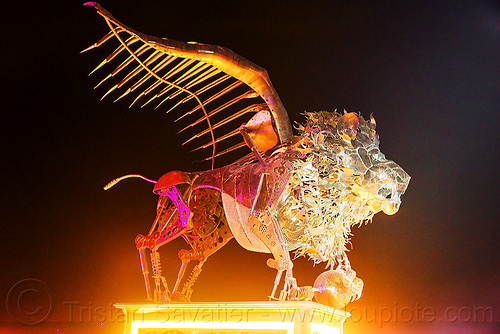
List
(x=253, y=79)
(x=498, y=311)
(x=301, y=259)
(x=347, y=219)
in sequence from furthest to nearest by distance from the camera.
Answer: (x=301, y=259), (x=498, y=311), (x=253, y=79), (x=347, y=219)

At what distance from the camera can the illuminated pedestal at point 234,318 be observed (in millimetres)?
2683

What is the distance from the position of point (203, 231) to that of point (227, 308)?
2.88ft

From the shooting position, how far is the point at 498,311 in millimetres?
3857

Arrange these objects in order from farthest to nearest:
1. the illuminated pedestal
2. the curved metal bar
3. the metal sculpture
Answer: the curved metal bar, the metal sculpture, the illuminated pedestal

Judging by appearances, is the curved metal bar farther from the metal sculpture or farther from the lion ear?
the lion ear

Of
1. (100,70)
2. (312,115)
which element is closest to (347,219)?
(312,115)

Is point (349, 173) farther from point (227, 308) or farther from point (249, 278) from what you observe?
point (249, 278)

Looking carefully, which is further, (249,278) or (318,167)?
(249,278)

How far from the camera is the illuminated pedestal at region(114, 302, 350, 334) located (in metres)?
2.68

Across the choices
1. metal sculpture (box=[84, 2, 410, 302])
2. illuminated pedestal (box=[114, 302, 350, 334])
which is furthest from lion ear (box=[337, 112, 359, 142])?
illuminated pedestal (box=[114, 302, 350, 334])

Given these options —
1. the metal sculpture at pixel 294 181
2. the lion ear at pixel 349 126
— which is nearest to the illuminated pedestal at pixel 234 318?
the metal sculpture at pixel 294 181

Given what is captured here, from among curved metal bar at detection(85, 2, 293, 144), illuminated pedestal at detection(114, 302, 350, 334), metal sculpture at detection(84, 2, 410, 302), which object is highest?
curved metal bar at detection(85, 2, 293, 144)

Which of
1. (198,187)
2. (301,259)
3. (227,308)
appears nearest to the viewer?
(227,308)

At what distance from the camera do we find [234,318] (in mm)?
2879
